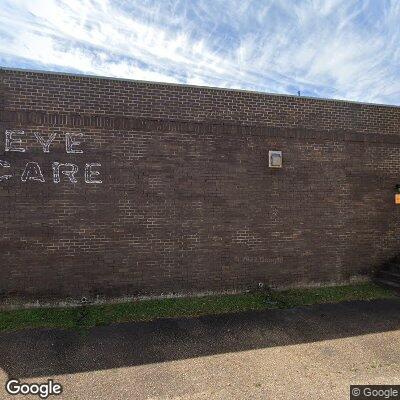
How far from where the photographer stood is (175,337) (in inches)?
246

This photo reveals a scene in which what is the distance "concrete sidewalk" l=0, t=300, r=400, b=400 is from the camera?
15.5 feet

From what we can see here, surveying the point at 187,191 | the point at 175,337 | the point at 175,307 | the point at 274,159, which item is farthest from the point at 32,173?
the point at 274,159

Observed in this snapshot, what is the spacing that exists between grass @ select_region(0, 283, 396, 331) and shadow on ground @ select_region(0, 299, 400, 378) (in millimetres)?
298

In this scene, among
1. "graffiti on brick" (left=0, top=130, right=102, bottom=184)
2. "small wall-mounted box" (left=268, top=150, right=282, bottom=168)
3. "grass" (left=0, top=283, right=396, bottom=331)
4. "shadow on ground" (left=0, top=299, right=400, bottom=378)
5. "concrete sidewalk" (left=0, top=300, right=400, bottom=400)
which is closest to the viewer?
"concrete sidewalk" (left=0, top=300, right=400, bottom=400)

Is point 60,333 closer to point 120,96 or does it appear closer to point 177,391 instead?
point 177,391

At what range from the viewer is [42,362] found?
5305mm

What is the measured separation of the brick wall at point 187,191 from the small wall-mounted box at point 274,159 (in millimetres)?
134

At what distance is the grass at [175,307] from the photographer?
677cm

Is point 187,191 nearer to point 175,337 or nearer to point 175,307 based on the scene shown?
point 175,307

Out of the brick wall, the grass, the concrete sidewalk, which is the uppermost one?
the brick wall

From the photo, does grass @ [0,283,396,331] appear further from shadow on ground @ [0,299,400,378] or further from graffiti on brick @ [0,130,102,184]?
graffiti on brick @ [0,130,102,184]

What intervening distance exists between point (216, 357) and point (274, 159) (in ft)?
16.1

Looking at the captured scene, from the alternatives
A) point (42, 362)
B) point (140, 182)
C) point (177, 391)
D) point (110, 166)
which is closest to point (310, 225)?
point (140, 182)

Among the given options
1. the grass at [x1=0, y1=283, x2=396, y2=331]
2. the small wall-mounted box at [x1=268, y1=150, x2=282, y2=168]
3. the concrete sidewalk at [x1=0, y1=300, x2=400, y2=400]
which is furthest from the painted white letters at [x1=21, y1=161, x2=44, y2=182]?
the small wall-mounted box at [x1=268, y1=150, x2=282, y2=168]
